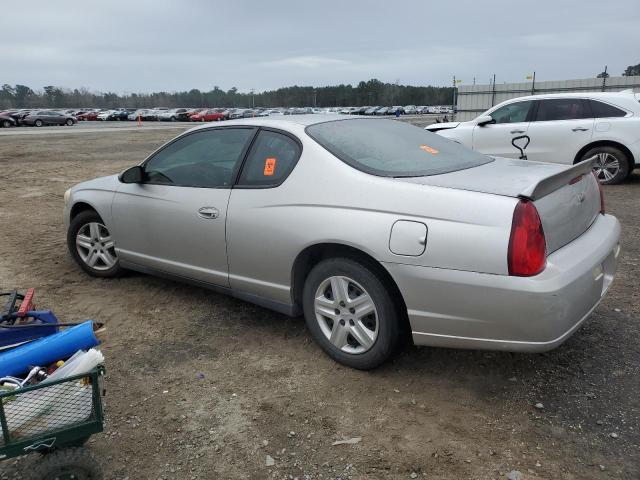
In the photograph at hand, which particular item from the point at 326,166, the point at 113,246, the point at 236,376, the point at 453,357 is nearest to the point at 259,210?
the point at 326,166

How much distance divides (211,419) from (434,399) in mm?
1233

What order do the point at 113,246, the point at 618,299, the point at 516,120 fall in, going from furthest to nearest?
1. the point at 516,120
2. the point at 113,246
3. the point at 618,299

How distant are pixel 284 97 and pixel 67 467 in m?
108

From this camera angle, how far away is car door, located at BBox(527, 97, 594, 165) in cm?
900

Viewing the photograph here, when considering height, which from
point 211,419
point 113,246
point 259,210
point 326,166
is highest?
point 326,166

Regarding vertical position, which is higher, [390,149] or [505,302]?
[390,149]

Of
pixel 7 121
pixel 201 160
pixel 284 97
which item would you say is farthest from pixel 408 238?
pixel 284 97

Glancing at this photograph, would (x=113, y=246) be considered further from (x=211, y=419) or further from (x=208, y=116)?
(x=208, y=116)

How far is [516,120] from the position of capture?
380 inches

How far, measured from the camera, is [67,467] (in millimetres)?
2215

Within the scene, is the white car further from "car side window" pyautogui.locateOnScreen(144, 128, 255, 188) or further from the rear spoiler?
"car side window" pyautogui.locateOnScreen(144, 128, 255, 188)

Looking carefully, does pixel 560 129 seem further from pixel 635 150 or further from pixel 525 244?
pixel 525 244

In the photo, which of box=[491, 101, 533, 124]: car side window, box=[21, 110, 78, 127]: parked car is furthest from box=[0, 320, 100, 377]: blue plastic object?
box=[21, 110, 78, 127]: parked car

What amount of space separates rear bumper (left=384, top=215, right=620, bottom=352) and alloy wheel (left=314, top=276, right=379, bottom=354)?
29 centimetres
